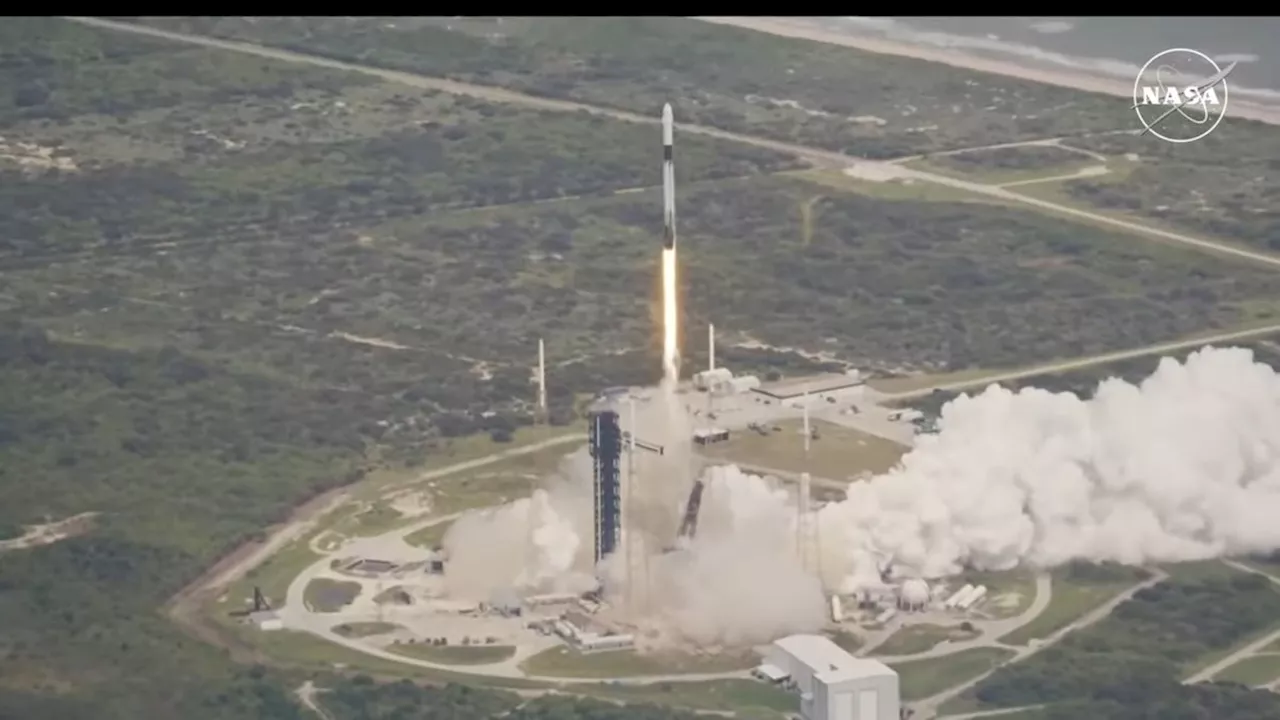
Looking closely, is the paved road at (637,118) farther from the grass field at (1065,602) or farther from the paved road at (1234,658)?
the paved road at (1234,658)

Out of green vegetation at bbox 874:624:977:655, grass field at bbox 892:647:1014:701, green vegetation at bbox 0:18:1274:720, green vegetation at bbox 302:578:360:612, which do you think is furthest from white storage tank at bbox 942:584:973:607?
green vegetation at bbox 302:578:360:612

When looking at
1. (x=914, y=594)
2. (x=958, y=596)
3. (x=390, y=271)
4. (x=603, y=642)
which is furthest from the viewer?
(x=390, y=271)

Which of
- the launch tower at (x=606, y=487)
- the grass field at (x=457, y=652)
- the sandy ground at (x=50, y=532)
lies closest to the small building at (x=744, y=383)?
the launch tower at (x=606, y=487)

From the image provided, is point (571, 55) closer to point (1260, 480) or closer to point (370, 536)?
point (370, 536)

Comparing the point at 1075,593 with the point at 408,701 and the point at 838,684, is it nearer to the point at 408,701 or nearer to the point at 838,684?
the point at 838,684

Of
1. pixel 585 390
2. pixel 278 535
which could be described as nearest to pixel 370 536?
pixel 278 535

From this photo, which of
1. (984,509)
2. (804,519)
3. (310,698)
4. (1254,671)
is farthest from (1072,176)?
(310,698)
